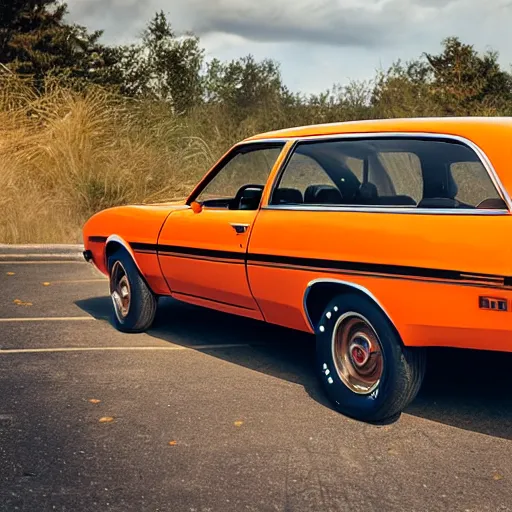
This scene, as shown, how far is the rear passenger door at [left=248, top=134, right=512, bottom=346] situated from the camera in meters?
4.59

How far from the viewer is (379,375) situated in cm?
517

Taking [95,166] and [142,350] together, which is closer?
[142,350]

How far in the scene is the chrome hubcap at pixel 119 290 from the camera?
770cm

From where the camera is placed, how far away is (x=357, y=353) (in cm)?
529

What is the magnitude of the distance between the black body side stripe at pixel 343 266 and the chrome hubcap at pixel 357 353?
0.92 ft

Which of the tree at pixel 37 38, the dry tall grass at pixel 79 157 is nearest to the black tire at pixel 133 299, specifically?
the dry tall grass at pixel 79 157

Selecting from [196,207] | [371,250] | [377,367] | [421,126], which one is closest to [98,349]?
[196,207]

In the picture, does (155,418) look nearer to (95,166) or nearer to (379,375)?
(379,375)

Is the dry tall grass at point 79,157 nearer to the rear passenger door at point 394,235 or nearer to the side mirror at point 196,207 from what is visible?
the side mirror at point 196,207

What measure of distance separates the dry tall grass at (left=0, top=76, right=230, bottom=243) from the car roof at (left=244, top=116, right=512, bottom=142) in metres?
8.54

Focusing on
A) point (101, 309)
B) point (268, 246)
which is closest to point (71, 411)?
point (268, 246)

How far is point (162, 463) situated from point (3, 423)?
3.75ft

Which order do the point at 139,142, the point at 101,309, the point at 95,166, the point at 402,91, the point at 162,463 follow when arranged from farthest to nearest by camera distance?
the point at 402,91 → the point at 139,142 → the point at 95,166 → the point at 101,309 → the point at 162,463

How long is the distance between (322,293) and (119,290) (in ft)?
8.76
